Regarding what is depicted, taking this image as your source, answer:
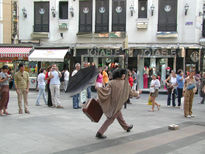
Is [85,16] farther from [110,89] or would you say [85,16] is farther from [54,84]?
[110,89]

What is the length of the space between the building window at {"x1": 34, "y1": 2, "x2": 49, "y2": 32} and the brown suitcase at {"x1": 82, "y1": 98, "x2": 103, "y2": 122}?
53.9 feet

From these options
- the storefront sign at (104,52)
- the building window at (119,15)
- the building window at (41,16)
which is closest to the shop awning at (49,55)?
the storefront sign at (104,52)

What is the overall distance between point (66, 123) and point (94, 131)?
1.24m

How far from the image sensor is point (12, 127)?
7.18 meters

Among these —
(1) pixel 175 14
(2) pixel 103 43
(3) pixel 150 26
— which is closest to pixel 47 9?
(2) pixel 103 43

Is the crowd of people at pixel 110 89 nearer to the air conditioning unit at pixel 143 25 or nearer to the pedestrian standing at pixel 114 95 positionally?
the pedestrian standing at pixel 114 95

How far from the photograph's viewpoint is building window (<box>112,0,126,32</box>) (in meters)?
20.1

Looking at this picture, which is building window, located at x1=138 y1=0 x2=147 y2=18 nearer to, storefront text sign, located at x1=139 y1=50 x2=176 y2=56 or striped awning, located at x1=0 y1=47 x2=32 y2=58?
storefront text sign, located at x1=139 y1=50 x2=176 y2=56

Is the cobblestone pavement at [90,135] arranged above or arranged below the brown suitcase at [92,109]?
below

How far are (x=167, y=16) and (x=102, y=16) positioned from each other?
15.9 feet

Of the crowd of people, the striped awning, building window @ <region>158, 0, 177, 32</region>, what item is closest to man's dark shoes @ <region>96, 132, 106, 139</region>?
the crowd of people

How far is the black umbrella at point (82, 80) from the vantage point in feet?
25.6

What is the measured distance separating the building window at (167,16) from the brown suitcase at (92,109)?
14614 mm

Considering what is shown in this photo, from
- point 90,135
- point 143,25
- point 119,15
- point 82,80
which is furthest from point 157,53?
point 90,135
